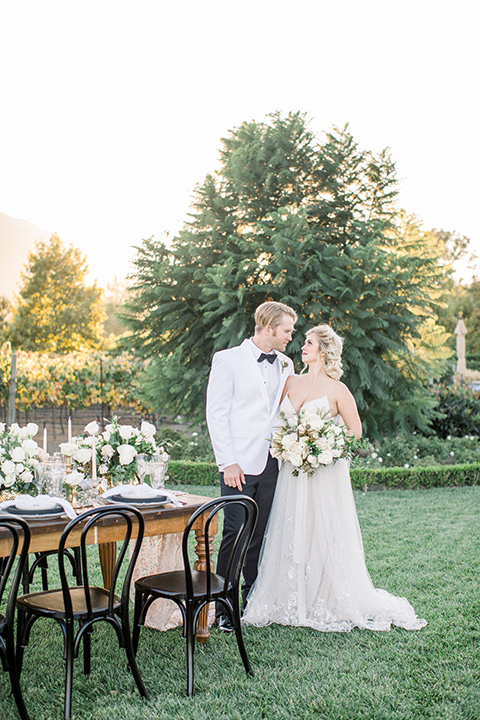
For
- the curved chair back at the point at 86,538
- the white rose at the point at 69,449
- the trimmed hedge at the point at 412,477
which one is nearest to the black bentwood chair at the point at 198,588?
the curved chair back at the point at 86,538

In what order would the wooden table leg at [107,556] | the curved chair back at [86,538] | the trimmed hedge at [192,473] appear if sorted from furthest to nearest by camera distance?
the trimmed hedge at [192,473] < the wooden table leg at [107,556] < the curved chair back at [86,538]

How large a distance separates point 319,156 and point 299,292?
109 inches

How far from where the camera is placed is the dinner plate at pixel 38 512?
3.63 meters

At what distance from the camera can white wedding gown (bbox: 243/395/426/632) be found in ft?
15.2

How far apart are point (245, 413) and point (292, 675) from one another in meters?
1.75

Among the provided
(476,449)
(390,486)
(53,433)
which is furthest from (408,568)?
(53,433)

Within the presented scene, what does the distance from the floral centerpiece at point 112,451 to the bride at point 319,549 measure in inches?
44.0

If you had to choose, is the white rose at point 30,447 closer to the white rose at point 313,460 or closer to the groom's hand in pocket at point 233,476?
the groom's hand in pocket at point 233,476

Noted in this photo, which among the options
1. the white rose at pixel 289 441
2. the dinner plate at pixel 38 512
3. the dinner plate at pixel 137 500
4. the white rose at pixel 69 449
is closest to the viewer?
the dinner plate at pixel 38 512

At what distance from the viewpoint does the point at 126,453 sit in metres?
4.20

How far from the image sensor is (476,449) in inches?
496

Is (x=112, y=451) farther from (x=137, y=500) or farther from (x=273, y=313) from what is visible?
(x=273, y=313)

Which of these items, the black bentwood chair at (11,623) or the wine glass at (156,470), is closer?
the black bentwood chair at (11,623)

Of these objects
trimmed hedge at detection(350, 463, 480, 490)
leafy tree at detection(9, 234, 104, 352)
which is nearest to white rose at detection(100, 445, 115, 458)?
trimmed hedge at detection(350, 463, 480, 490)
